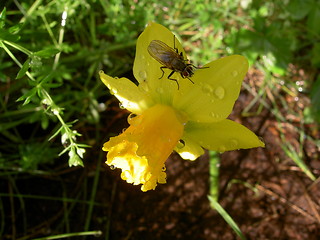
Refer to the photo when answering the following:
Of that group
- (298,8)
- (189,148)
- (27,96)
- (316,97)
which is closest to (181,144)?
(189,148)

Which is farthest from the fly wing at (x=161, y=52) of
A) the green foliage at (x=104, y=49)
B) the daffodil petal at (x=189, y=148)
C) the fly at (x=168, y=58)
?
the green foliage at (x=104, y=49)

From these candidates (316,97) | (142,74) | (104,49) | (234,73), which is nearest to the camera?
(234,73)

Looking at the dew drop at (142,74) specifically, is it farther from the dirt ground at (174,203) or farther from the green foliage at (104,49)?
the dirt ground at (174,203)

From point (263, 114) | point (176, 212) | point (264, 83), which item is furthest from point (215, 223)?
point (264, 83)

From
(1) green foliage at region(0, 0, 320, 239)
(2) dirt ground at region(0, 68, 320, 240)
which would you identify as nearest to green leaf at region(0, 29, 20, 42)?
(1) green foliage at region(0, 0, 320, 239)

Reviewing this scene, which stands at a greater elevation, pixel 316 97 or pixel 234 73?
pixel 234 73

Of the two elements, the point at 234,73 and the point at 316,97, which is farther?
the point at 316,97

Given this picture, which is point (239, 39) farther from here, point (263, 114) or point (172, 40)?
point (172, 40)

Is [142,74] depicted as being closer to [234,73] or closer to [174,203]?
[234,73]
